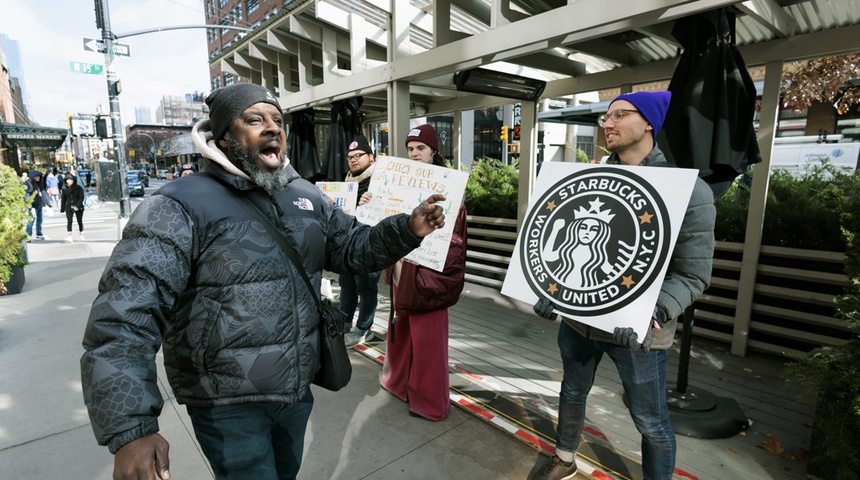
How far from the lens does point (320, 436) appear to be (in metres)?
2.87

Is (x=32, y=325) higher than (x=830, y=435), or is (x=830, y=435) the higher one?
(x=830, y=435)

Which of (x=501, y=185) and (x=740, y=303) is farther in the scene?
(x=501, y=185)

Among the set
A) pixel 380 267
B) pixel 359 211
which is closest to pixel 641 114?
pixel 380 267

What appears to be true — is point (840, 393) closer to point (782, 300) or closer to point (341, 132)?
point (782, 300)

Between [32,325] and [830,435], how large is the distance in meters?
6.92

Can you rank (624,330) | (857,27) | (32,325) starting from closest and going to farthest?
(624,330)
(857,27)
(32,325)

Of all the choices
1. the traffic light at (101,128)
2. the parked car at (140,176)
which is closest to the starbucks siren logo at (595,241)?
the traffic light at (101,128)

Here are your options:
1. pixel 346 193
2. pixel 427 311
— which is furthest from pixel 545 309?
pixel 346 193

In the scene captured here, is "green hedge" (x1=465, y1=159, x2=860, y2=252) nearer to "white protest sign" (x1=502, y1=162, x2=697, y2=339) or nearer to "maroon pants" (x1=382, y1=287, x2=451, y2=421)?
"white protest sign" (x1=502, y1=162, x2=697, y2=339)

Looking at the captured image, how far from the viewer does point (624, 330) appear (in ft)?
6.02

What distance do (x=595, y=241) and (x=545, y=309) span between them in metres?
0.38

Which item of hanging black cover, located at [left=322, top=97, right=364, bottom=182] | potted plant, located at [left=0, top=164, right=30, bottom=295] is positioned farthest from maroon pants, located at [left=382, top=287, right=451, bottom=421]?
potted plant, located at [left=0, top=164, right=30, bottom=295]

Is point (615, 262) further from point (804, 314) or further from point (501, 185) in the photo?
point (501, 185)

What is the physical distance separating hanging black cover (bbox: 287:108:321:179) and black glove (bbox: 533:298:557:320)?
5.26 m
